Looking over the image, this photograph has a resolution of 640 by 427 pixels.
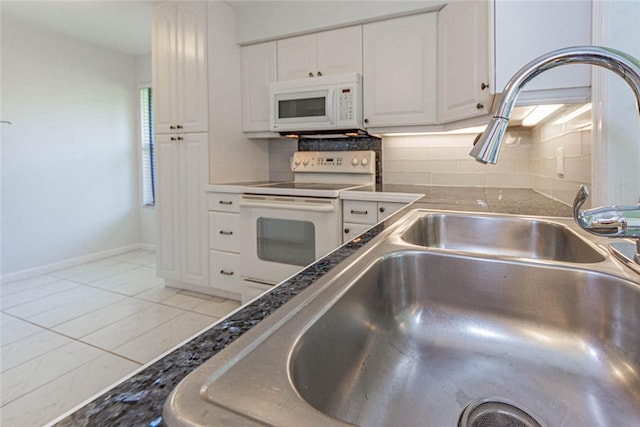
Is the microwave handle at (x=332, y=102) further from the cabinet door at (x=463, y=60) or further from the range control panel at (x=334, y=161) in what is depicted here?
the cabinet door at (x=463, y=60)

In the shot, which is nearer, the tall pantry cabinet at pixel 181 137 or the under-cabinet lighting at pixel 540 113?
the under-cabinet lighting at pixel 540 113

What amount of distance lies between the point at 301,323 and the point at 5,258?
4.01 metres

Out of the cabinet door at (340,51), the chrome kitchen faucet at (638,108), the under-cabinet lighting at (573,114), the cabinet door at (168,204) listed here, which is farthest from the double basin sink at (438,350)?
the cabinet door at (168,204)

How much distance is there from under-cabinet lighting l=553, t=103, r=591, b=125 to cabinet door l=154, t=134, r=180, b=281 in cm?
254

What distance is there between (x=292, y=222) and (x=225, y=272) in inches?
29.3

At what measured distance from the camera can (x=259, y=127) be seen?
283cm

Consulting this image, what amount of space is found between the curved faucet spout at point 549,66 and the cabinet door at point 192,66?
93.4 inches

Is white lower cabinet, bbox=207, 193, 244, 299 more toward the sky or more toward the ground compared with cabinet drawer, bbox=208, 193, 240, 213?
more toward the ground

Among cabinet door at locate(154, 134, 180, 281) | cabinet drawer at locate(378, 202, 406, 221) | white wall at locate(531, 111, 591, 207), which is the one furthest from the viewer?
cabinet door at locate(154, 134, 180, 281)

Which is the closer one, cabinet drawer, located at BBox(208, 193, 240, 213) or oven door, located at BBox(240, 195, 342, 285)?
oven door, located at BBox(240, 195, 342, 285)

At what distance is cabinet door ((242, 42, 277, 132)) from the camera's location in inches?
107

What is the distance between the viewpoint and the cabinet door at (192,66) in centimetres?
255

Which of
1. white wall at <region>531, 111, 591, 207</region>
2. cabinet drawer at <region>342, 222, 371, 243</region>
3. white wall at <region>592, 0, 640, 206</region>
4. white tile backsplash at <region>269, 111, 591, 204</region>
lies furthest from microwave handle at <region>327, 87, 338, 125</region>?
white wall at <region>592, 0, 640, 206</region>

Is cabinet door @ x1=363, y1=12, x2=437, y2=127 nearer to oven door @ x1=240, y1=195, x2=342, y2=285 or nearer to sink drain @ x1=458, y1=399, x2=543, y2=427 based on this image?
oven door @ x1=240, y1=195, x2=342, y2=285
